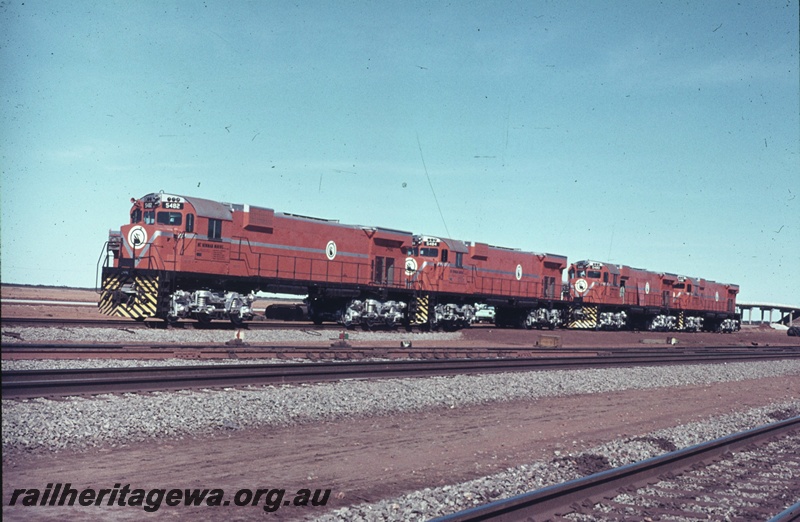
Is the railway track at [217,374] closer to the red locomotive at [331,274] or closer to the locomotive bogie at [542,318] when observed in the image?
the red locomotive at [331,274]

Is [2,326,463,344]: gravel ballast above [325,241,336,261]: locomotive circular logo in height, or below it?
below

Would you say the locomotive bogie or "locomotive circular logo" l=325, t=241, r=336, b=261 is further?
the locomotive bogie

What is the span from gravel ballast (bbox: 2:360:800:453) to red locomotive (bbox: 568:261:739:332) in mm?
29890

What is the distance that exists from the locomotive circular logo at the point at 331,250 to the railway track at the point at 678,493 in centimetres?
2087

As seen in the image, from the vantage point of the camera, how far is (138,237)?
22.8 m

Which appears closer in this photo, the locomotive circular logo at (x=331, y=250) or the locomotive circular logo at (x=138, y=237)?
the locomotive circular logo at (x=138, y=237)

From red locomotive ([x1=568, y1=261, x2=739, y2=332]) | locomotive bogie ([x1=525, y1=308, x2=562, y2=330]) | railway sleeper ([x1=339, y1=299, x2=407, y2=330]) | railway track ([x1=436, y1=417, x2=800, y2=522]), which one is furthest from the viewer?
red locomotive ([x1=568, y1=261, x2=739, y2=332])

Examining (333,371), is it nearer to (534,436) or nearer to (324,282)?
(534,436)

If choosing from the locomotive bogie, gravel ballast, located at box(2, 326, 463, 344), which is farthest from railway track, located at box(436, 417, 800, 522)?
the locomotive bogie

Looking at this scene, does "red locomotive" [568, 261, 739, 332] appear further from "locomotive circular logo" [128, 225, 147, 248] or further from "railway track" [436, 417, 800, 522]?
"railway track" [436, 417, 800, 522]

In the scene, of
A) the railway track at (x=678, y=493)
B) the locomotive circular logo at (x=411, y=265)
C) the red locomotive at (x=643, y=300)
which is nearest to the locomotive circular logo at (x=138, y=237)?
the locomotive circular logo at (x=411, y=265)

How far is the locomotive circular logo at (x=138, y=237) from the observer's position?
22750 millimetres

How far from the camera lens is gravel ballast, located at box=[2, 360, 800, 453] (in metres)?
8.59

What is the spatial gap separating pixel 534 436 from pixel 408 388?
3.81m
